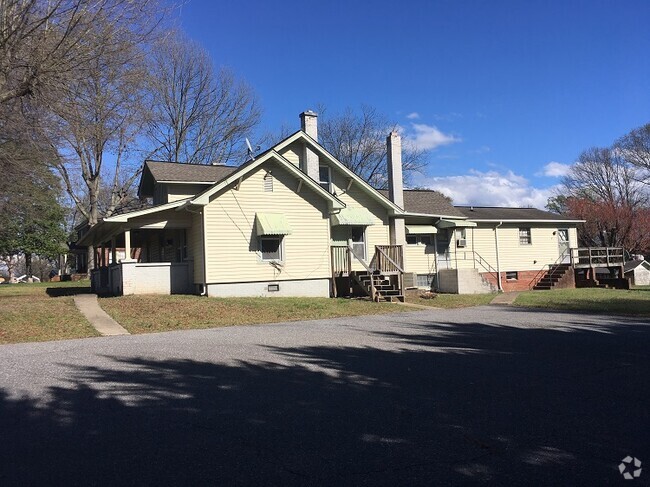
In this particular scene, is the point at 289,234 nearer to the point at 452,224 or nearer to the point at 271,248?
the point at 271,248

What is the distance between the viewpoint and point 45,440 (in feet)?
15.5

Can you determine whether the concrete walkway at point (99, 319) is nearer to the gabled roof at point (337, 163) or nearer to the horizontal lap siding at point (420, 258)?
the gabled roof at point (337, 163)

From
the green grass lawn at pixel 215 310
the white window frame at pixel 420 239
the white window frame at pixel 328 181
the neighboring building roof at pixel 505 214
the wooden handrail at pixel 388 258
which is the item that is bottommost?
the green grass lawn at pixel 215 310

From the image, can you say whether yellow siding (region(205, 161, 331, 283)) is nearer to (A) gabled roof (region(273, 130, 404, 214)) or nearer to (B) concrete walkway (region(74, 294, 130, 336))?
(A) gabled roof (region(273, 130, 404, 214))

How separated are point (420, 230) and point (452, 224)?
161 cm

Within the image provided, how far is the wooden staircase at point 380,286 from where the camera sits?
1991 cm

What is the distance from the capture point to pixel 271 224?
1973 centimetres

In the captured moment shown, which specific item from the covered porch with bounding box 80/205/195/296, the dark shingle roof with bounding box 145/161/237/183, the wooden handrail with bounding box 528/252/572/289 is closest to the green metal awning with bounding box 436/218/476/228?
the wooden handrail with bounding box 528/252/572/289

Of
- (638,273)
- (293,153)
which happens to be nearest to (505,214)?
(638,273)

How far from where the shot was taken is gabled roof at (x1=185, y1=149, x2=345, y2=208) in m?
18.8

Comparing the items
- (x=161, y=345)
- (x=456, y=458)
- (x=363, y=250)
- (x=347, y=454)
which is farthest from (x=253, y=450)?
(x=363, y=250)

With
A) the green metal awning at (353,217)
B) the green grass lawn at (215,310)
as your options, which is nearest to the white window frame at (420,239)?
the green metal awning at (353,217)

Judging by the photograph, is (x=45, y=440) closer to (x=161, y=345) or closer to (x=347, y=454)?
(x=347, y=454)

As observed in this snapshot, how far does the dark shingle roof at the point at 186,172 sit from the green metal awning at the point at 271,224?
8.57ft
